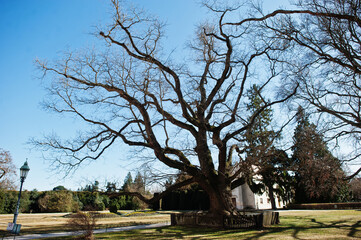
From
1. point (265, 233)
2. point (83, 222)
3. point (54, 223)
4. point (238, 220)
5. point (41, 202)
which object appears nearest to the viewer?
point (83, 222)

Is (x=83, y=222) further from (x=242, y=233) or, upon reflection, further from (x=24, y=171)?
(x=242, y=233)

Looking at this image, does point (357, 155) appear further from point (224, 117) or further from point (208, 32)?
point (208, 32)

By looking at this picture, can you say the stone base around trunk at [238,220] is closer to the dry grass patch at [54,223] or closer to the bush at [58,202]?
the dry grass patch at [54,223]

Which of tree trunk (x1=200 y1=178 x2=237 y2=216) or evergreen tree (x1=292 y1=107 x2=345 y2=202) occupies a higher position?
evergreen tree (x1=292 y1=107 x2=345 y2=202)

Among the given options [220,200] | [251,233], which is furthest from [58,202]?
[251,233]

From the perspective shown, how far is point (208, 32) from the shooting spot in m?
17.6

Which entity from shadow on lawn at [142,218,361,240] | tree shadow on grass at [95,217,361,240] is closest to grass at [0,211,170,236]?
tree shadow on grass at [95,217,361,240]

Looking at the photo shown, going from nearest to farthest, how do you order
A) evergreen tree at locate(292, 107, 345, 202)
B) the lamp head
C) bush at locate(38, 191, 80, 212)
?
evergreen tree at locate(292, 107, 345, 202) → the lamp head → bush at locate(38, 191, 80, 212)

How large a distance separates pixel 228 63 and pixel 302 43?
5709mm

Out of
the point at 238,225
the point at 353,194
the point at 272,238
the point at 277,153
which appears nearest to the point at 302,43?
the point at 277,153

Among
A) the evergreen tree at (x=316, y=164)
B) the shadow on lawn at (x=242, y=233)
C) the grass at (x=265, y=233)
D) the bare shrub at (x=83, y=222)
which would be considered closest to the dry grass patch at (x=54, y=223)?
the bare shrub at (x=83, y=222)

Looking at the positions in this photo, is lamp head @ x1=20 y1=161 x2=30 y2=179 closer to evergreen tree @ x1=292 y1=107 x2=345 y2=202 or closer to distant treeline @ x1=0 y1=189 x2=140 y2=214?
evergreen tree @ x1=292 y1=107 x2=345 y2=202

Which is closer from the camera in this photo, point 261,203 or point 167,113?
point 167,113

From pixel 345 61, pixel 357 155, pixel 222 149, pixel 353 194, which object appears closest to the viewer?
pixel 345 61
